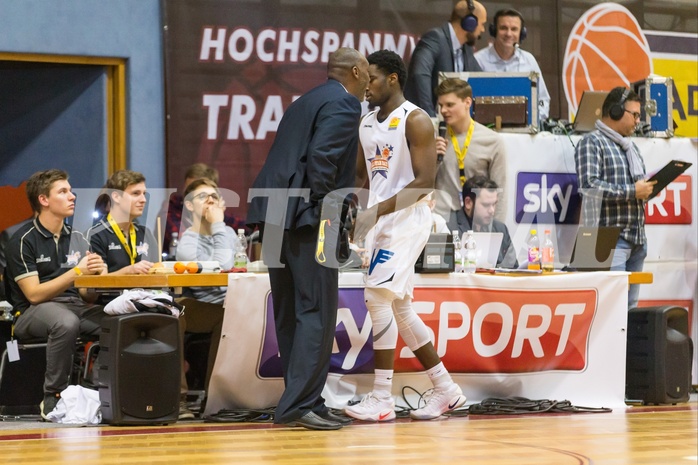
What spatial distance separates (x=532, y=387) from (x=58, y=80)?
4674mm

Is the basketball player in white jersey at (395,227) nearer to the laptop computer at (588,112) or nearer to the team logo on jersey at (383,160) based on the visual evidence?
the team logo on jersey at (383,160)

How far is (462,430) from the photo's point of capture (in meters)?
5.87

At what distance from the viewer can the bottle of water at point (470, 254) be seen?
710cm

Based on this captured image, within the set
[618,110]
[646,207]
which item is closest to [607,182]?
[618,110]

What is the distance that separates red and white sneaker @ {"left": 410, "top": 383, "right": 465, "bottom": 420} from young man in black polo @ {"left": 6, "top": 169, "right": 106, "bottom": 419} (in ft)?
6.95

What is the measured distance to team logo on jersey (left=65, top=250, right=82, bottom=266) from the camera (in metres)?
6.94

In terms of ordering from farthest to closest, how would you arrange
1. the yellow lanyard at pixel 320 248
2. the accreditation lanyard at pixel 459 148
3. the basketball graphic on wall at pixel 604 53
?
the basketball graphic on wall at pixel 604 53
the accreditation lanyard at pixel 459 148
the yellow lanyard at pixel 320 248

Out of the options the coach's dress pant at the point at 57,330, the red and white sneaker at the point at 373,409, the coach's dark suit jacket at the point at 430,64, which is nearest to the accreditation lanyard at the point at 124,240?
the coach's dress pant at the point at 57,330

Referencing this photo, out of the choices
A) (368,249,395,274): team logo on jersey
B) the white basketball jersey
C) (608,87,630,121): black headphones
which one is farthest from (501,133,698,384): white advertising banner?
(368,249,395,274): team logo on jersey

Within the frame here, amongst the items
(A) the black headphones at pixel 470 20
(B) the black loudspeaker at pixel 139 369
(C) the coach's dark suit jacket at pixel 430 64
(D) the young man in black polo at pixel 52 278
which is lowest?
(B) the black loudspeaker at pixel 139 369

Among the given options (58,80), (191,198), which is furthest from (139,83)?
(191,198)

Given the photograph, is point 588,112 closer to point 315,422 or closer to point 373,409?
point 373,409

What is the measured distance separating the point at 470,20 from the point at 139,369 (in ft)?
13.7

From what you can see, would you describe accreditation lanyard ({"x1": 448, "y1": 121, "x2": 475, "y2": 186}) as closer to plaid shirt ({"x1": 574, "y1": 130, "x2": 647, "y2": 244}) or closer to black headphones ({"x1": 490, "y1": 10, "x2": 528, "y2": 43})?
plaid shirt ({"x1": 574, "y1": 130, "x2": 647, "y2": 244})
